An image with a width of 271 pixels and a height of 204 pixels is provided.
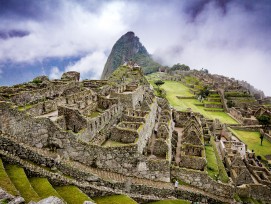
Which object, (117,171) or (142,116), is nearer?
(117,171)

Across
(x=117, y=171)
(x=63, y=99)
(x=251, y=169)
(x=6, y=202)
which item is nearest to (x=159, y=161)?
(x=117, y=171)

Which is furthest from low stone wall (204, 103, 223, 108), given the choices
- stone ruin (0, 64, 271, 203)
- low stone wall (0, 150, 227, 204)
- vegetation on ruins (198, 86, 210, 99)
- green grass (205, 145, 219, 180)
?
low stone wall (0, 150, 227, 204)

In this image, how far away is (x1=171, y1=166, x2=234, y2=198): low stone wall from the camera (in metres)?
25.5

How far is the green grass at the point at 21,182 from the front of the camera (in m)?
12.1

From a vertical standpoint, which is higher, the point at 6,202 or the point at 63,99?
the point at 63,99

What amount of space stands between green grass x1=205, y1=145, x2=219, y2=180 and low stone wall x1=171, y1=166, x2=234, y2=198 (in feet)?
9.87

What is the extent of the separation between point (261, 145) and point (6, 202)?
5626cm

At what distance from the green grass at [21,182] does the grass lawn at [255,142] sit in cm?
4417

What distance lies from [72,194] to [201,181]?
49.4ft

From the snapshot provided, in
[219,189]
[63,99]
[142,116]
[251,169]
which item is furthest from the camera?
[251,169]

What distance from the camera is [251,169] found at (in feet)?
120

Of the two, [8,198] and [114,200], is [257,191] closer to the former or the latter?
[114,200]

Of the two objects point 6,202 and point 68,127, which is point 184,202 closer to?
point 68,127

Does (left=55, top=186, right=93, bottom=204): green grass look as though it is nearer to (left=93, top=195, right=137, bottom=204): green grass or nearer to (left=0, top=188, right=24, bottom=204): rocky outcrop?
(left=93, top=195, right=137, bottom=204): green grass
